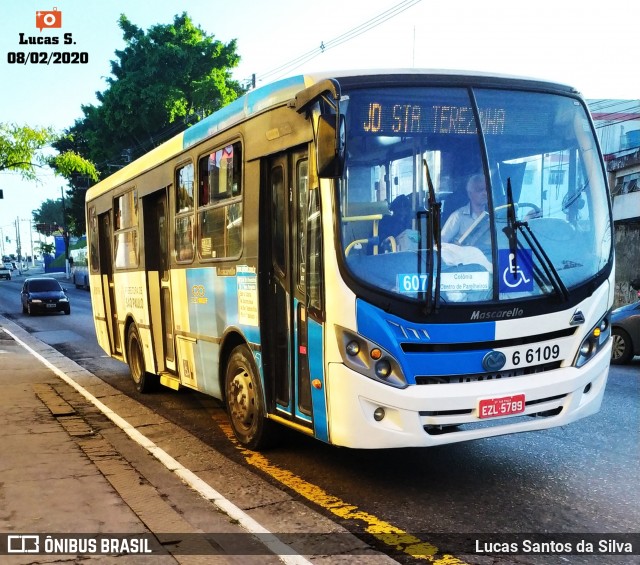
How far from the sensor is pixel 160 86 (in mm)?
38656

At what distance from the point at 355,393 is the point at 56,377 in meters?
8.09

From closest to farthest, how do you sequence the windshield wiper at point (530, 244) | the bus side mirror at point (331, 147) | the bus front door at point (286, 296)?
the bus side mirror at point (331, 147), the windshield wiper at point (530, 244), the bus front door at point (286, 296)

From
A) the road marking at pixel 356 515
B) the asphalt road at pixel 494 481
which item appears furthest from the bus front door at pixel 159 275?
the road marking at pixel 356 515

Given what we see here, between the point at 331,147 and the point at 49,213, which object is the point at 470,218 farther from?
the point at 49,213

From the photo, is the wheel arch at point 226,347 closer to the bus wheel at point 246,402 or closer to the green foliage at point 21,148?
the bus wheel at point 246,402

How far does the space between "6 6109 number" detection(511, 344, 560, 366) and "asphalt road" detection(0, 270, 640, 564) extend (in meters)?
0.97

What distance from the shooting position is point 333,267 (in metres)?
4.77

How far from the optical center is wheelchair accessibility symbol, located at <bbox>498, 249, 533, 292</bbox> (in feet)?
16.0

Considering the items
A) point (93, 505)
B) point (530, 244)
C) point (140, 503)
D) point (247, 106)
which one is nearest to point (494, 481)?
point (530, 244)

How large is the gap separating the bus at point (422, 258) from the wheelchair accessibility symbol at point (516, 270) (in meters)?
0.01

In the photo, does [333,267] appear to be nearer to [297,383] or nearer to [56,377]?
[297,383]

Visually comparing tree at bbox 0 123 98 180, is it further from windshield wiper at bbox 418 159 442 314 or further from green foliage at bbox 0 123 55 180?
windshield wiper at bbox 418 159 442 314

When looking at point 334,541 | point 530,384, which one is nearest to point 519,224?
point 530,384

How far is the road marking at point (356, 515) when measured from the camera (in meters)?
4.02
